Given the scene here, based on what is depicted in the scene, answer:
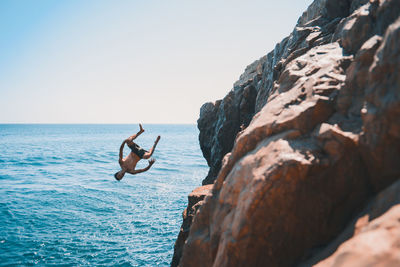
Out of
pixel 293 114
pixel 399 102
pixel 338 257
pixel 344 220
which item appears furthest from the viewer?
pixel 293 114

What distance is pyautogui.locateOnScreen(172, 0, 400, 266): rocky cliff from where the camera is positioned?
3562mm

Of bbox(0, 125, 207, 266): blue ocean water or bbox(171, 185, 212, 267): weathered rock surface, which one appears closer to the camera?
bbox(171, 185, 212, 267): weathered rock surface

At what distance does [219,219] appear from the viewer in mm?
5105

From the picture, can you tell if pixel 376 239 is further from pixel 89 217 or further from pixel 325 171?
pixel 89 217

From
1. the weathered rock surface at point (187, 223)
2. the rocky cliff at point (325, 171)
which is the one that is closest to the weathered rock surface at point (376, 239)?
the rocky cliff at point (325, 171)

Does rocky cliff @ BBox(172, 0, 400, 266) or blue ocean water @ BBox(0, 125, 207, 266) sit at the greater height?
rocky cliff @ BBox(172, 0, 400, 266)

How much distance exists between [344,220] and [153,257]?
11.0m

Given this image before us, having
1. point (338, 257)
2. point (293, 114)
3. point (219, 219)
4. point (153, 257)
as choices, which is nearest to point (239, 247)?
point (219, 219)

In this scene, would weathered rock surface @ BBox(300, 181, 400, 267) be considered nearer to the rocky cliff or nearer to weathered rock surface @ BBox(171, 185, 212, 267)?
the rocky cliff

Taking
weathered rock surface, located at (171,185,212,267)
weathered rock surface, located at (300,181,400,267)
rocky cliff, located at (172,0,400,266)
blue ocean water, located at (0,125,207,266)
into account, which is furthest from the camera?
blue ocean water, located at (0,125,207,266)

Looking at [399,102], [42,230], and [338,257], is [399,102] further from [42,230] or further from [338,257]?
[42,230]

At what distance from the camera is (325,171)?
4.09 m

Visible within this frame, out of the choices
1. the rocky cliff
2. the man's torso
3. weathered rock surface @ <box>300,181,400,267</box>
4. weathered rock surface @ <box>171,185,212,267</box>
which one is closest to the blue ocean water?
weathered rock surface @ <box>171,185,212,267</box>

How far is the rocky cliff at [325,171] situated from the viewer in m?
3.56
